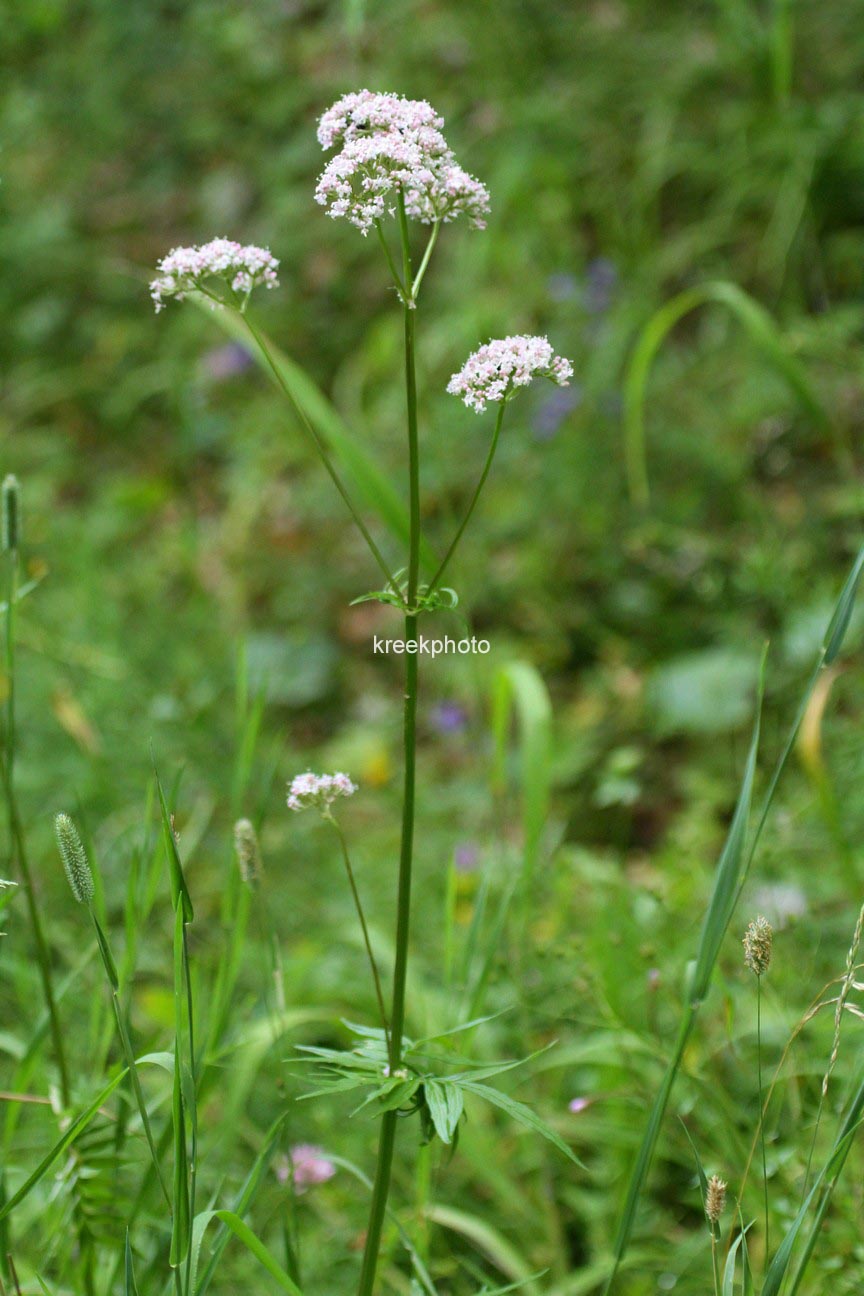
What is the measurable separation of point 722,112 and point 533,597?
66.9 inches

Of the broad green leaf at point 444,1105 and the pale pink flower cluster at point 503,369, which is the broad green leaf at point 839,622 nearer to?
the pale pink flower cluster at point 503,369

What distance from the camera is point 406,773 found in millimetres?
835

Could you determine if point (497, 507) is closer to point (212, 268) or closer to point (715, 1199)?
point (212, 268)

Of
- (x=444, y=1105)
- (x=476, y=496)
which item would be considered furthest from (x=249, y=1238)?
(x=476, y=496)

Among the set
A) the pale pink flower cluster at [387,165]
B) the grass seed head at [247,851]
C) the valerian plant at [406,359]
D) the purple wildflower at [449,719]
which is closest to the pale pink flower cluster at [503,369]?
the valerian plant at [406,359]

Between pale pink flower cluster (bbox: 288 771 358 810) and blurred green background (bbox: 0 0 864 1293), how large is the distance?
0.22m

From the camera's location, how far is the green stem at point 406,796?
80 cm

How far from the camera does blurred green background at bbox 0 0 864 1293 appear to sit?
1.60m

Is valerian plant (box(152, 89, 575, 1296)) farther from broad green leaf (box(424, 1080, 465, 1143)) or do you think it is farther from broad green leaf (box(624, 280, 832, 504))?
broad green leaf (box(624, 280, 832, 504))

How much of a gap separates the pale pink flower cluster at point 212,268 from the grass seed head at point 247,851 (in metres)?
0.41

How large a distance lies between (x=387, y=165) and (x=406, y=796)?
0.44 meters

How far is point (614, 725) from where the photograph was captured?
260cm

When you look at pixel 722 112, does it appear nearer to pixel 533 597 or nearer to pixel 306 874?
pixel 533 597

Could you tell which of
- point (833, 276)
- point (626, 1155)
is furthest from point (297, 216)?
point (626, 1155)
